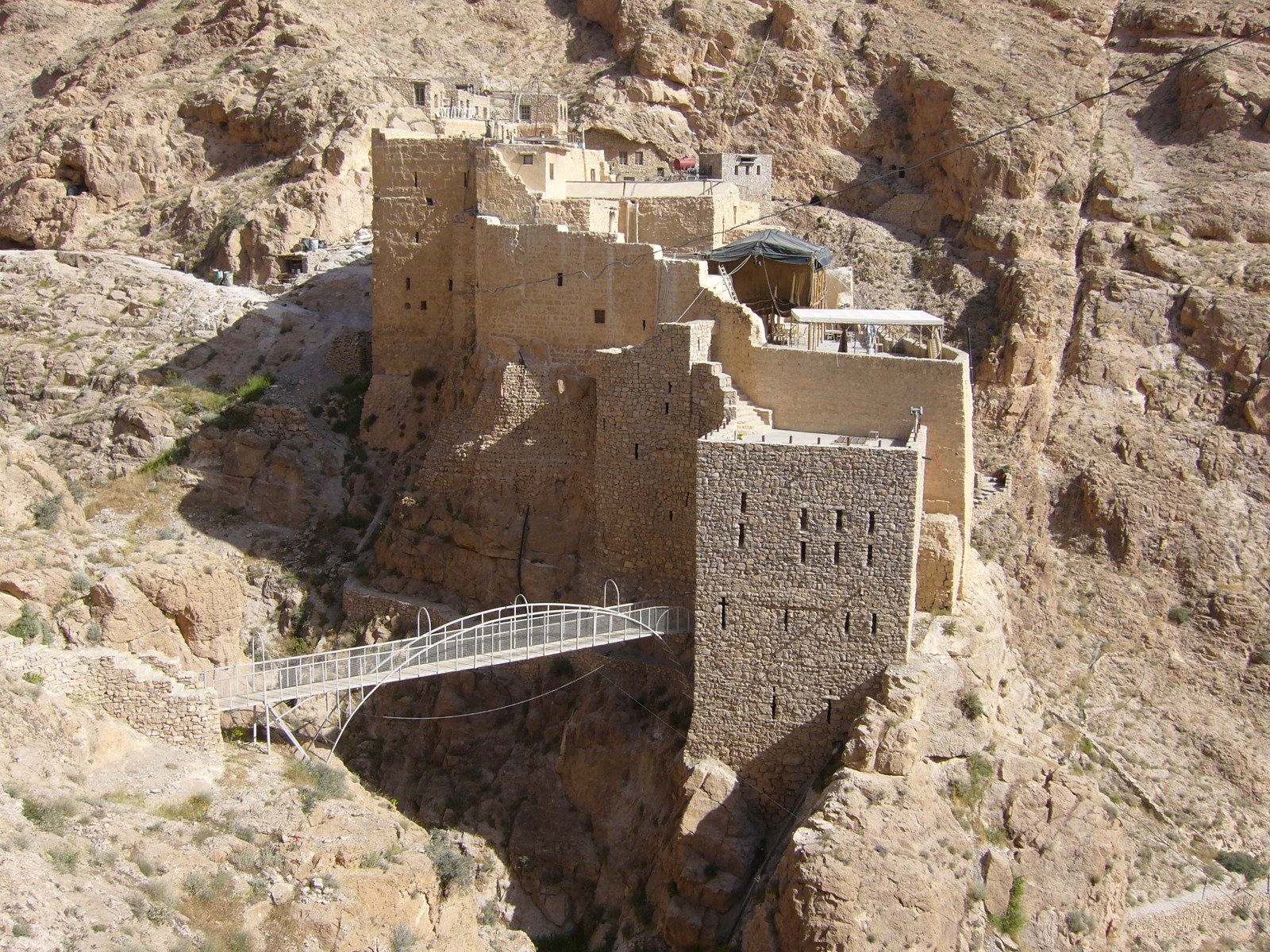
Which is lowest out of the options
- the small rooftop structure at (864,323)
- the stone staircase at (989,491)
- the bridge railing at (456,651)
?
the bridge railing at (456,651)

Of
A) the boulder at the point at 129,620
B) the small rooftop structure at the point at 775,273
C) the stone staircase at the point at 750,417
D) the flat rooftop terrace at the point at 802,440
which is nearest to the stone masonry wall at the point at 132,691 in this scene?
the boulder at the point at 129,620

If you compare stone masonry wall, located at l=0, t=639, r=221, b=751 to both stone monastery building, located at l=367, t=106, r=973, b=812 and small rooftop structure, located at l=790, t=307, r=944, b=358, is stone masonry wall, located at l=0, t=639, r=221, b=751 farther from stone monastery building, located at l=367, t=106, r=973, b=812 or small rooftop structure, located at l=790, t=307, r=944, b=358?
small rooftop structure, located at l=790, t=307, r=944, b=358

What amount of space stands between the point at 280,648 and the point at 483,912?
978 cm

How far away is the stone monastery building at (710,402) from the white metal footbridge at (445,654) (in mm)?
1463

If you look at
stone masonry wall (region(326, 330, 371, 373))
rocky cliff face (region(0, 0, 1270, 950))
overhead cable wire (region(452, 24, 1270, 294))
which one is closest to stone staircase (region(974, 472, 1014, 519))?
rocky cliff face (region(0, 0, 1270, 950))

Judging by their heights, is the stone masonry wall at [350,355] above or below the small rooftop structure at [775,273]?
below

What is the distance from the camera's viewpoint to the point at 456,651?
28344mm

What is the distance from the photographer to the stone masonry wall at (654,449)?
96.1ft

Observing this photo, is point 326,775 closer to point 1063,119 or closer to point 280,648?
point 280,648

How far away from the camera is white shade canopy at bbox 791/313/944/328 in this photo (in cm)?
3056

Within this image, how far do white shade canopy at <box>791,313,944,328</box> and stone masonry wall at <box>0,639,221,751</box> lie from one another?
14.3 m

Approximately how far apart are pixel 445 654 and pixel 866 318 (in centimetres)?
1118

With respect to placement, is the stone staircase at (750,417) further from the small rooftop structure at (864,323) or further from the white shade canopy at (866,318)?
the white shade canopy at (866,318)

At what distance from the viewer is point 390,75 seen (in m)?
50.8
